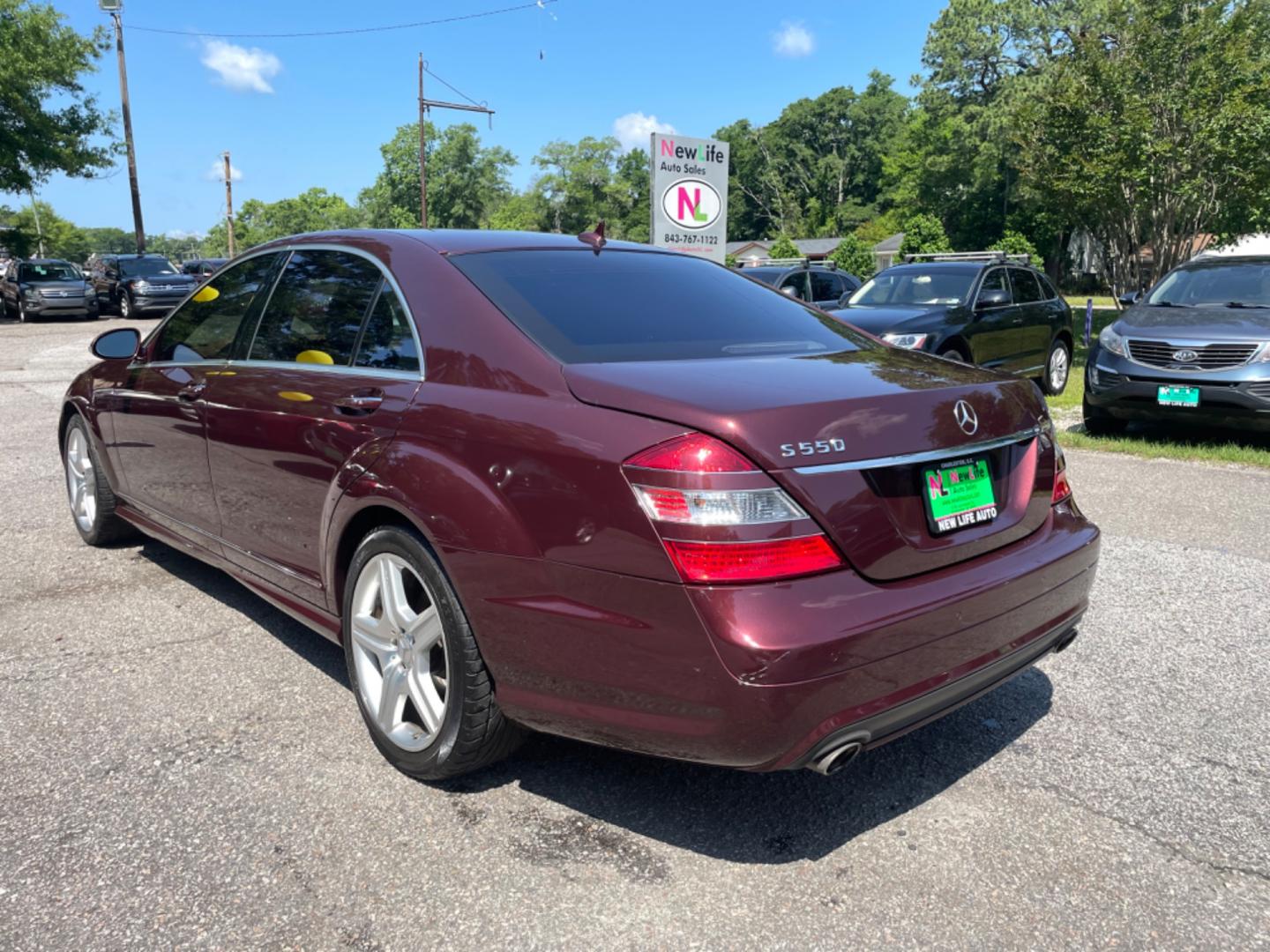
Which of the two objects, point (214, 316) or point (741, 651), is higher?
point (214, 316)

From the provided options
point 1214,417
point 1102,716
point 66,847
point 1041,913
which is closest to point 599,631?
point 1041,913

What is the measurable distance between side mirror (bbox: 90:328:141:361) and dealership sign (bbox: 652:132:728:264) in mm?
7812

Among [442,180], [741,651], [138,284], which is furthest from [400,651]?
[442,180]

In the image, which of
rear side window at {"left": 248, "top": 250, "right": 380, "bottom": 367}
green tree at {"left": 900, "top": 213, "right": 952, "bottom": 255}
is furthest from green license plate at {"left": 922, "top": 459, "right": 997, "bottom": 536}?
green tree at {"left": 900, "top": 213, "right": 952, "bottom": 255}

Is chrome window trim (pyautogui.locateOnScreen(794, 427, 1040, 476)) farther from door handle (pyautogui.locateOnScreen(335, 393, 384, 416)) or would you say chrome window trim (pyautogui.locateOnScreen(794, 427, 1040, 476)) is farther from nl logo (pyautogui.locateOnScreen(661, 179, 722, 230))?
nl logo (pyautogui.locateOnScreen(661, 179, 722, 230))

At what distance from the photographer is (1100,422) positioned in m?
9.23

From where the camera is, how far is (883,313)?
1034 centimetres

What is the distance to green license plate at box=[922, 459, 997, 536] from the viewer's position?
8.07 feet

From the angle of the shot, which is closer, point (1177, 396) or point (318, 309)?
point (318, 309)

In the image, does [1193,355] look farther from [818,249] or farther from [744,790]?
[818,249]

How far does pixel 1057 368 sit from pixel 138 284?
23896 mm

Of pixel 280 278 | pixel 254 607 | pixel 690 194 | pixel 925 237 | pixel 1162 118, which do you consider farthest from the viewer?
pixel 925 237

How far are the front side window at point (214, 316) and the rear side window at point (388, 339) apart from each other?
36.5 inches

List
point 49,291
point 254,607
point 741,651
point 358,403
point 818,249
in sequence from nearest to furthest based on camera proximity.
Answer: point 741,651, point 358,403, point 254,607, point 49,291, point 818,249
